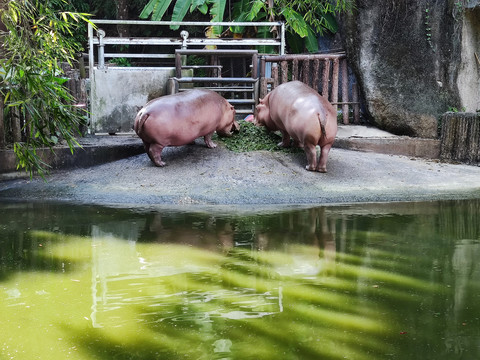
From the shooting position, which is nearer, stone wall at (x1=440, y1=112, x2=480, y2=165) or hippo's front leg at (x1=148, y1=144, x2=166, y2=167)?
hippo's front leg at (x1=148, y1=144, x2=166, y2=167)

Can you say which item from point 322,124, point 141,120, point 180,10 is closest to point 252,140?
point 322,124

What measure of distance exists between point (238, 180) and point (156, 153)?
1.18 meters

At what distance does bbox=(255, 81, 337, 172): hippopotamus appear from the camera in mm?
7441

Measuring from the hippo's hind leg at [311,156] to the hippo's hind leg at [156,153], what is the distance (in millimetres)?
1764

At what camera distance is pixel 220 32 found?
1379cm

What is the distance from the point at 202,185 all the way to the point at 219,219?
59.5 inches

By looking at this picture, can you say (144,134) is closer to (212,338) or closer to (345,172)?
(345,172)

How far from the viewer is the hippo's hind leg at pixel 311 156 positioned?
7.58 meters

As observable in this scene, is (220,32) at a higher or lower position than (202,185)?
higher

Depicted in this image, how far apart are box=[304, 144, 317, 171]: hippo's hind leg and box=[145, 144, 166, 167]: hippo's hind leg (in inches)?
69.4

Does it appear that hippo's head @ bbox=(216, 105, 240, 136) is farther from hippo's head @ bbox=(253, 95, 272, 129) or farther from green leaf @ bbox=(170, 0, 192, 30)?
green leaf @ bbox=(170, 0, 192, 30)

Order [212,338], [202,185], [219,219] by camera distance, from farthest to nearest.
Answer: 1. [202,185]
2. [219,219]
3. [212,338]

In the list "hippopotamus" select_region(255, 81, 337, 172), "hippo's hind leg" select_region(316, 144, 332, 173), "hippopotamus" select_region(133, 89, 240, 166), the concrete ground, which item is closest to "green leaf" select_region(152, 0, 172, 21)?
the concrete ground

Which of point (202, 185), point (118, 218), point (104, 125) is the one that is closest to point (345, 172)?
point (202, 185)
